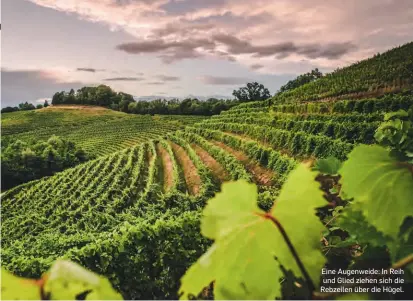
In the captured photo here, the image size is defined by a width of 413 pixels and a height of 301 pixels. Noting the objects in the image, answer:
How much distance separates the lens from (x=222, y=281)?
550 mm

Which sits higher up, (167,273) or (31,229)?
(167,273)

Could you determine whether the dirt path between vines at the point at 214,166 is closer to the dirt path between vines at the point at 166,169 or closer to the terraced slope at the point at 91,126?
the dirt path between vines at the point at 166,169

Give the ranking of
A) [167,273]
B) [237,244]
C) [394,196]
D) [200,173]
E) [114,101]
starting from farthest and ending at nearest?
[114,101], [200,173], [167,273], [394,196], [237,244]

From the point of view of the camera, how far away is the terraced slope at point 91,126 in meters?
61.7

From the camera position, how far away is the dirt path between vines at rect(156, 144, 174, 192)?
28.9 meters

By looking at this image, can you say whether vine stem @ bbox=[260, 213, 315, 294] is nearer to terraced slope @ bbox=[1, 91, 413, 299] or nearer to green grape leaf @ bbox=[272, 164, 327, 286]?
green grape leaf @ bbox=[272, 164, 327, 286]

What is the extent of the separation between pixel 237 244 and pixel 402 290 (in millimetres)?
357

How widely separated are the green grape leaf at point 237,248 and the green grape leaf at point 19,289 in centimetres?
19

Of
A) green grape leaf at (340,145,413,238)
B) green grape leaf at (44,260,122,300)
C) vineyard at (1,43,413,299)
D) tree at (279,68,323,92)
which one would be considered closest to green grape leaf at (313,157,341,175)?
vineyard at (1,43,413,299)

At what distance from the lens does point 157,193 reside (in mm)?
25484

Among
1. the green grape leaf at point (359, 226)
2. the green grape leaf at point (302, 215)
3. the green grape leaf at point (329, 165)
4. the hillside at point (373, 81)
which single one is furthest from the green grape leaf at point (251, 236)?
the hillside at point (373, 81)

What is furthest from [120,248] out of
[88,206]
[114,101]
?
[114,101]

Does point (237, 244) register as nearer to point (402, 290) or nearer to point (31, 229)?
point (402, 290)

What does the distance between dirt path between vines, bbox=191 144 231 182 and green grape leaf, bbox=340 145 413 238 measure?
77.7 ft
